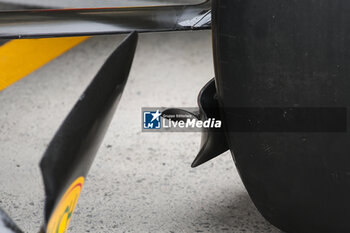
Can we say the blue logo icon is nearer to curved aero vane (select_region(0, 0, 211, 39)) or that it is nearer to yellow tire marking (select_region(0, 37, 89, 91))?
yellow tire marking (select_region(0, 37, 89, 91))

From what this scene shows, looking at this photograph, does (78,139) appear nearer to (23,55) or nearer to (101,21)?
(101,21)

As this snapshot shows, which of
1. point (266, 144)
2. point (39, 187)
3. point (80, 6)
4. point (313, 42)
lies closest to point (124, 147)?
point (39, 187)

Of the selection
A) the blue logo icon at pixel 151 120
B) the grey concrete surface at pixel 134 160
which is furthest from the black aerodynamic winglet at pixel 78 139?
the blue logo icon at pixel 151 120

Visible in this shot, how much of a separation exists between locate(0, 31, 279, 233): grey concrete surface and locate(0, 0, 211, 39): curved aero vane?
1.16 feet

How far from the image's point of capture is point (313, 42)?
3.01ft

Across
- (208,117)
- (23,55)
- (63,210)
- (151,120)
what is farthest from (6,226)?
(151,120)

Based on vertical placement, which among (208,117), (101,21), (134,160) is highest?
(101,21)

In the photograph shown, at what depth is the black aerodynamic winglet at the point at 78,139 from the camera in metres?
0.78

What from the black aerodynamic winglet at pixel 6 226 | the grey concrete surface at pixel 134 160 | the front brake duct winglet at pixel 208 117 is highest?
the black aerodynamic winglet at pixel 6 226

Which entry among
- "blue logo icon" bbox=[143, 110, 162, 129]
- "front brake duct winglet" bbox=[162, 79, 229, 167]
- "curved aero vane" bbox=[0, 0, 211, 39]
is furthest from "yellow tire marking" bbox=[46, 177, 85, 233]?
"blue logo icon" bbox=[143, 110, 162, 129]

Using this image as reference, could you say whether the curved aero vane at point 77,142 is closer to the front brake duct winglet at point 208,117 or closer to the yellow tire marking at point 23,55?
the front brake duct winglet at point 208,117

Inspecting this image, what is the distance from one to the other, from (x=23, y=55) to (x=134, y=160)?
37cm

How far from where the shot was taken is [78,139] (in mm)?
822

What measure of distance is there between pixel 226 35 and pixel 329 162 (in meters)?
0.24
